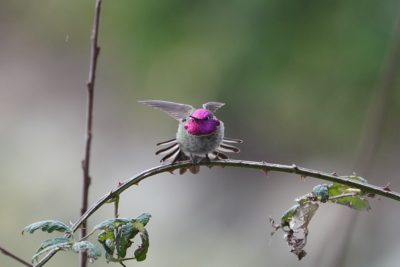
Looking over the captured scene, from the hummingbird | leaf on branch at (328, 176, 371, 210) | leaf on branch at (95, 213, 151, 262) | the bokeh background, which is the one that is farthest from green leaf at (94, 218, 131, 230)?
the bokeh background

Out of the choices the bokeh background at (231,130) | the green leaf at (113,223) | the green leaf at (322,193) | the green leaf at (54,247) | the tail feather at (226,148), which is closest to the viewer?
the green leaf at (54,247)

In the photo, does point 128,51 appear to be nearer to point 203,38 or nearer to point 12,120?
point 203,38

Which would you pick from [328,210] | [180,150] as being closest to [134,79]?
[328,210]

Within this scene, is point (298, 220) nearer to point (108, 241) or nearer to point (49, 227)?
point (108, 241)

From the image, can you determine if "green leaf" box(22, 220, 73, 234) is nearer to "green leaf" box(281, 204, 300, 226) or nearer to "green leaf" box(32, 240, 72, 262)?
"green leaf" box(32, 240, 72, 262)

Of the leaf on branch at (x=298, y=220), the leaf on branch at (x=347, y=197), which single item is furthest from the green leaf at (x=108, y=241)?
the leaf on branch at (x=347, y=197)

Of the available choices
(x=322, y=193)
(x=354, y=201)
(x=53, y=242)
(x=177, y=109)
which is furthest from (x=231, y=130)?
(x=53, y=242)

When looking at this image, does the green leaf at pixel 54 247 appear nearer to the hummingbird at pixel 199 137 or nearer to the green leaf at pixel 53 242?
the green leaf at pixel 53 242
